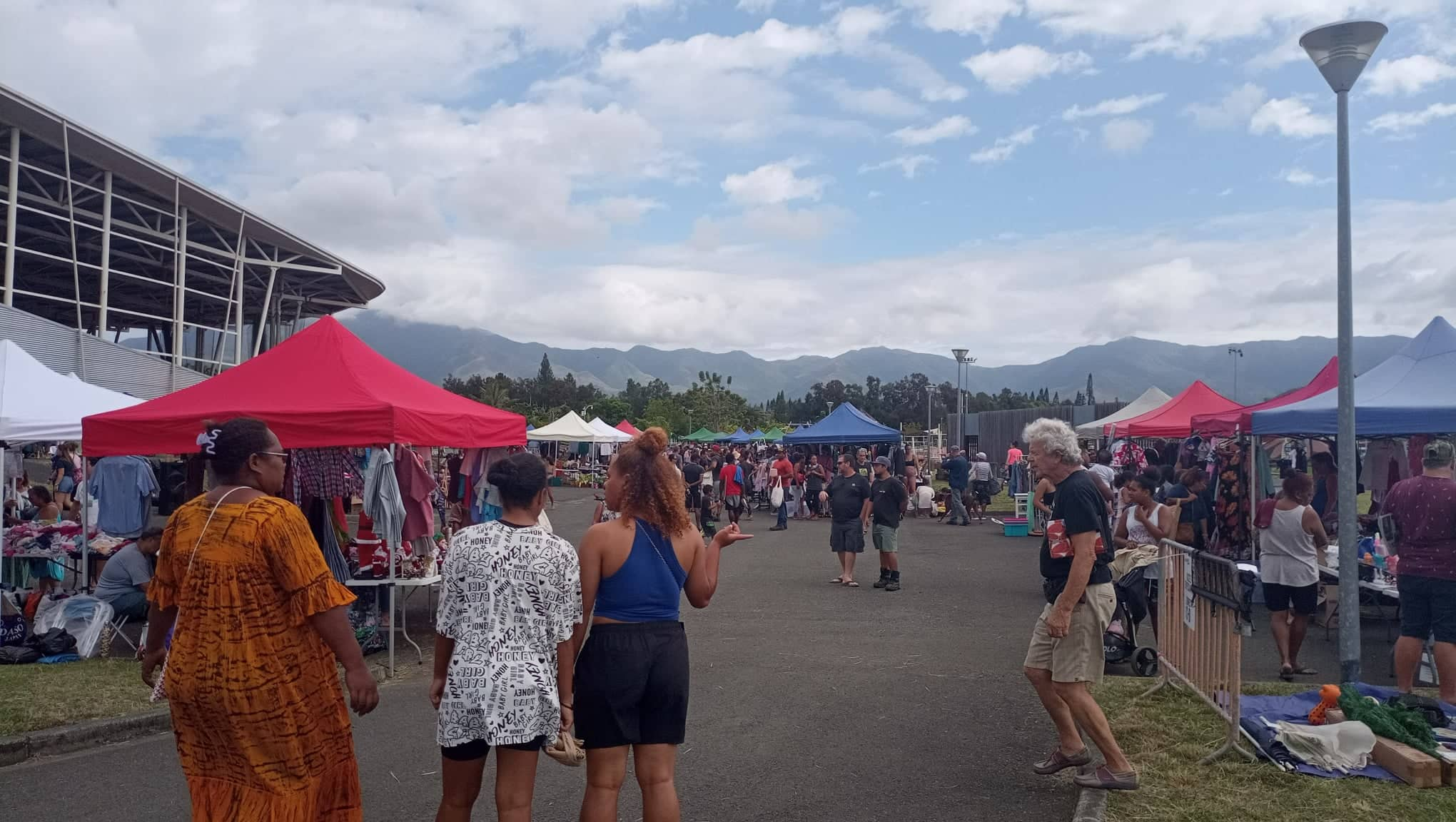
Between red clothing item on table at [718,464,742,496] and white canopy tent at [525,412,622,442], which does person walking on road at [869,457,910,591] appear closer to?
red clothing item on table at [718,464,742,496]

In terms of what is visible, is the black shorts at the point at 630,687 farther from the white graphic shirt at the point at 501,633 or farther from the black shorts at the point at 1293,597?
the black shorts at the point at 1293,597

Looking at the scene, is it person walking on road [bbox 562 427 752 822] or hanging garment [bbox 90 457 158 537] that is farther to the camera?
hanging garment [bbox 90 457 158 537]

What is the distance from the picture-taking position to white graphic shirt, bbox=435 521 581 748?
337 centimetres

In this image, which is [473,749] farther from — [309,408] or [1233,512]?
[1233,512]

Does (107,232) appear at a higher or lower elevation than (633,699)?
higher

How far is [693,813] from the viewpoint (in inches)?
191

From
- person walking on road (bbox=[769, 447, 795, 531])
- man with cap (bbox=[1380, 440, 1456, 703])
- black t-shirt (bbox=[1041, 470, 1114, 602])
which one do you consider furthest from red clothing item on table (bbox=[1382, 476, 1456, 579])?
person walking on road (bbox=[769, 447, 795, 531])

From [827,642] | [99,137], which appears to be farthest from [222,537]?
[99,137]

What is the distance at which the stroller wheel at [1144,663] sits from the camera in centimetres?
780

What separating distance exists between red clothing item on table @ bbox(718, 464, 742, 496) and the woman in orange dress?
18.1 meters

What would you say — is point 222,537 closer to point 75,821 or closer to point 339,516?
point 75,821

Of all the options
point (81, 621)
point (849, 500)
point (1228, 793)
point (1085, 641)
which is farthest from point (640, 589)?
point (849, 500)

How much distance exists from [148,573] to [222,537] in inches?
286

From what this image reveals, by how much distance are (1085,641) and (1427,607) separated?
3.23 metres
